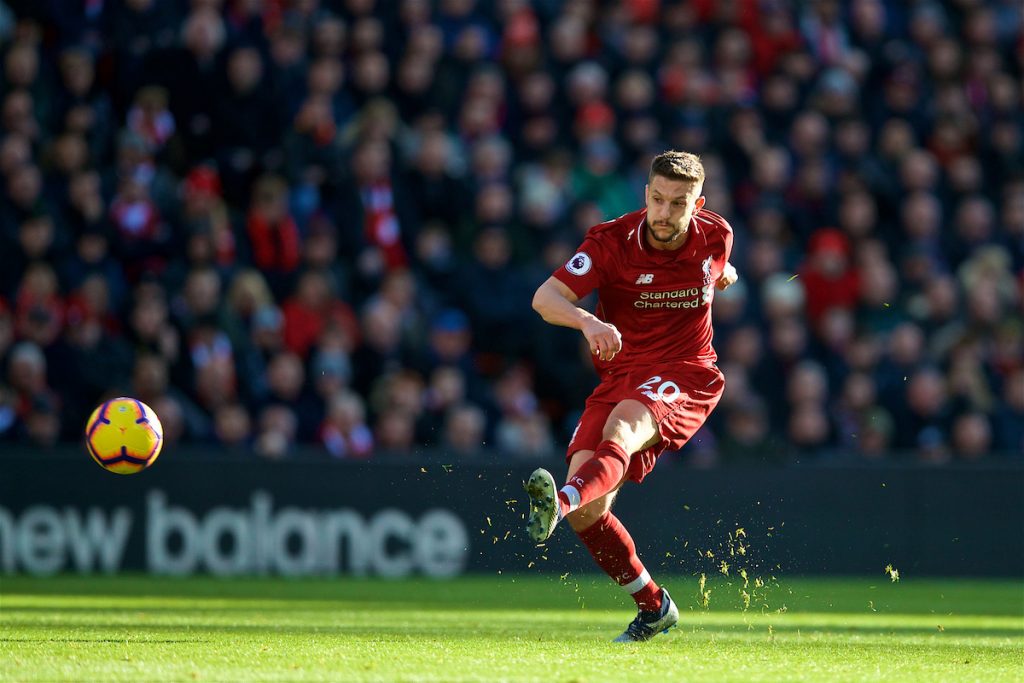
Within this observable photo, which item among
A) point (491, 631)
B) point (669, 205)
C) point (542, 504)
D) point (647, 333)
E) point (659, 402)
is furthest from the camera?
point (491, 631)

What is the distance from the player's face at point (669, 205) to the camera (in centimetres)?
761

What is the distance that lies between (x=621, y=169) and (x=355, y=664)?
30.1 ft

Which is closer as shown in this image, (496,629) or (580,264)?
(580,264)

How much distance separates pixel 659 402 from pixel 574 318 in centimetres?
87

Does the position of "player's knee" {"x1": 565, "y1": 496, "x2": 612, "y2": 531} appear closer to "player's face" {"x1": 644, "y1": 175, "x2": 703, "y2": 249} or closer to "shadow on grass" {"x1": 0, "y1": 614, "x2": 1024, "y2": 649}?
"shadow on grass" {"x1": 0, "y1": 614, "x2": 1024, "y2": 649}

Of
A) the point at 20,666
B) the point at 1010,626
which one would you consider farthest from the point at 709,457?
the point at 20,666

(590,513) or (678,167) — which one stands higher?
(678,167)

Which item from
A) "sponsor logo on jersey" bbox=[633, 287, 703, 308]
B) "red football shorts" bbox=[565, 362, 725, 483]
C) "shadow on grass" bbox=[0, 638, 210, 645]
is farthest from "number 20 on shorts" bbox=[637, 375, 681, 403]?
"shadow on grass" bbox=[0, 638, 210, 645]

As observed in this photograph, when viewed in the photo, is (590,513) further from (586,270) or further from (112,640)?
(112,640)

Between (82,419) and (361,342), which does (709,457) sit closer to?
(361,342)

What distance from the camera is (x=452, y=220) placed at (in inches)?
576

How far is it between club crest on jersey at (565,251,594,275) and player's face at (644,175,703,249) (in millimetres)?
348

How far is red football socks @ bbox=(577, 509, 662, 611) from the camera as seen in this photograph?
8086 millimetres

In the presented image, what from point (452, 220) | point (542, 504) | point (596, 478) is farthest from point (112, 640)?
point (452, 220)
